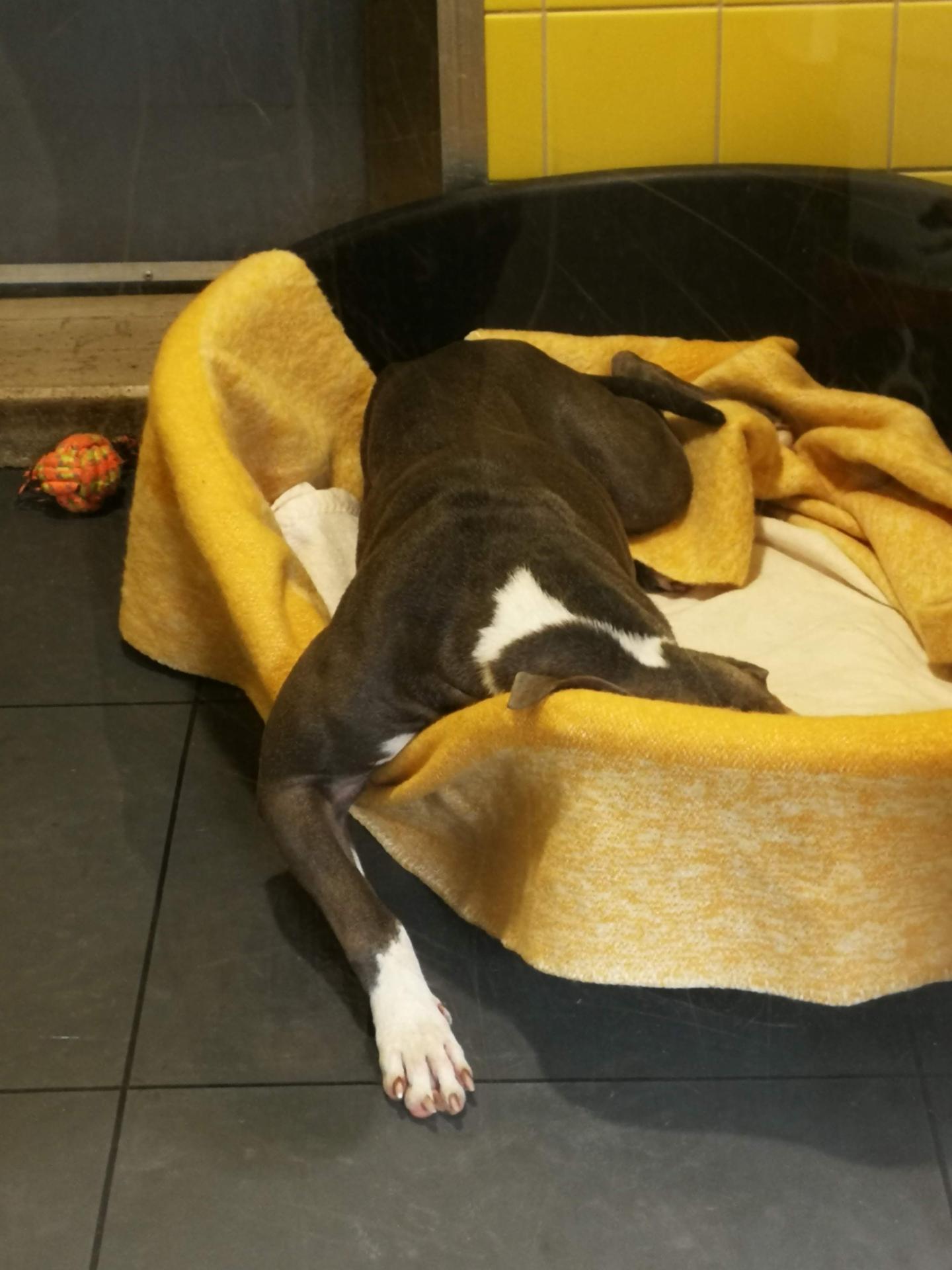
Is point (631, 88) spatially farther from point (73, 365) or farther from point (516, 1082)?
point (516, 1082)

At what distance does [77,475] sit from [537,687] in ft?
4.15

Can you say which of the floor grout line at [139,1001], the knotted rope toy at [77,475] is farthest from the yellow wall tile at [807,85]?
the floor grout line at [139,1001]

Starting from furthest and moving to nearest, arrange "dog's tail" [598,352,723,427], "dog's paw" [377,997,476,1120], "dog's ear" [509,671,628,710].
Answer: "dog's tail" [598,352,723,427] → "dog's paw" [377,997,476,1120] → "dog's ear" [509,671,628,710]

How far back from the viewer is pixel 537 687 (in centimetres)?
127

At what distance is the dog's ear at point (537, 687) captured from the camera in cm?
126

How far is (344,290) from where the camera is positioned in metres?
2.13

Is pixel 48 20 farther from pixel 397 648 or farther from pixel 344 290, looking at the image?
pixel 397 648

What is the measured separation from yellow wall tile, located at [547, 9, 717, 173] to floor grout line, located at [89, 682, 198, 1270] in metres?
1.07

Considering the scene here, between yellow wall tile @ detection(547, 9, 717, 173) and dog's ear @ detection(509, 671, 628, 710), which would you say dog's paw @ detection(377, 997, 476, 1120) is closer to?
dog's ear @ detection(509, 671, 628, 710)

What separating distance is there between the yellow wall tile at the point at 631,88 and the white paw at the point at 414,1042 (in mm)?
1376

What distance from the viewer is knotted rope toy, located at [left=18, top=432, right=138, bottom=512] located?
89.7 inches

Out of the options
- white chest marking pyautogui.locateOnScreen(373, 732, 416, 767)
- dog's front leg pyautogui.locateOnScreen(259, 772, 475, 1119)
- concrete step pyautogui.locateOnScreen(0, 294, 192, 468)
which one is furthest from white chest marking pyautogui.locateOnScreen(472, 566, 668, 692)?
concrete step pyautogui.locateOnScreen(0, 294, 192, 468)

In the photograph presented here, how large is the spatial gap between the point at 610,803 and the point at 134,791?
75 centimetres

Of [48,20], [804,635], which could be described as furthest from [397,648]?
[48,20]
